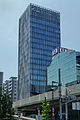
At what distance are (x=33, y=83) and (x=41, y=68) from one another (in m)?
11.9

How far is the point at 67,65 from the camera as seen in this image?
349 ft

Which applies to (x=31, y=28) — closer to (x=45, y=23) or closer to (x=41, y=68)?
(x=45, y=23)

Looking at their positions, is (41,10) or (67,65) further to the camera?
(41,10)

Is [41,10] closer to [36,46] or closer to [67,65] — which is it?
[36,46]

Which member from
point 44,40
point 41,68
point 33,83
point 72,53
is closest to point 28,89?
point 33,83

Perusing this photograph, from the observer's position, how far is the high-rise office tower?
140 metres

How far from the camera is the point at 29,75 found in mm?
138625

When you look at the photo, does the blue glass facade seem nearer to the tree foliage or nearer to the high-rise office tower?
the high-rise office tower

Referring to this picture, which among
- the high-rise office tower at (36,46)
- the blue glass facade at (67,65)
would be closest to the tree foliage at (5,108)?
the blue glass facade at (67,65)

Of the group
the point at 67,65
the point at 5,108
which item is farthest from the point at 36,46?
the point at 5,108

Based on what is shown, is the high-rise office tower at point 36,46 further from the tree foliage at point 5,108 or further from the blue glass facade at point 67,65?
the tree foliage at point 5,108

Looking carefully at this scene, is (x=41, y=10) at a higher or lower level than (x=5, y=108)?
higher

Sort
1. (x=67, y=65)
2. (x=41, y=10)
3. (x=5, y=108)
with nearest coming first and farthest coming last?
(x=5, y=108), (x=67, y=65), (x=41, y=10)

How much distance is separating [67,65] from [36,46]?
4389 centimetres
